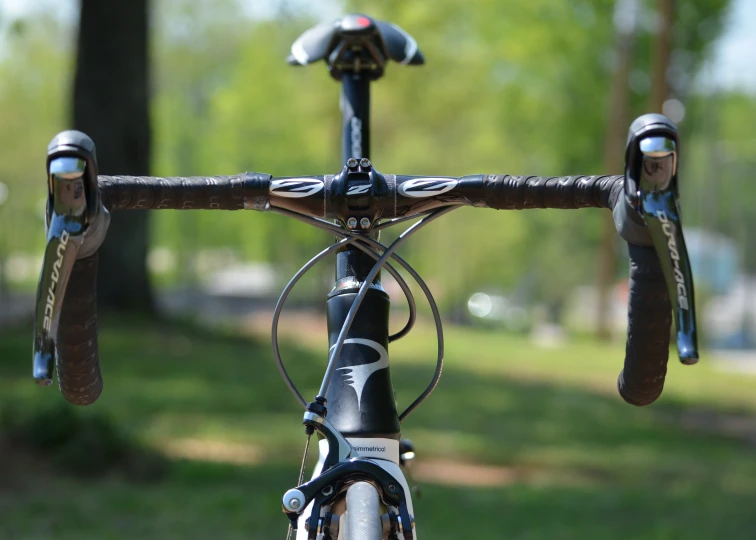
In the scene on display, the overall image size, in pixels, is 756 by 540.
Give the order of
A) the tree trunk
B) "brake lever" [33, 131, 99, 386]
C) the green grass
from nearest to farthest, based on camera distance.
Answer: "brake lever" [33, 131, 99, 386] → the green grass → the tree trunk

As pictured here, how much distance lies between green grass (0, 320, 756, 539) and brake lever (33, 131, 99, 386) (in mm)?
4874

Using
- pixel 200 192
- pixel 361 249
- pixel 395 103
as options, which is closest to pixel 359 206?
pixel 361 249

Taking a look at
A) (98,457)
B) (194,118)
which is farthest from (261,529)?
(194,118)

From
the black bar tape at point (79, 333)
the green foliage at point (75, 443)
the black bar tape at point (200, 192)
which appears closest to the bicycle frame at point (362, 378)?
the black bar tape at point (200, 192)

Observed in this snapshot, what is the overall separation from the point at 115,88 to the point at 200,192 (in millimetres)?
11480

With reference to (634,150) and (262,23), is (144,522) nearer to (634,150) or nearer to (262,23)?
(634,150)

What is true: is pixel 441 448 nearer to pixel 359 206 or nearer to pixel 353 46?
pixel 353 46

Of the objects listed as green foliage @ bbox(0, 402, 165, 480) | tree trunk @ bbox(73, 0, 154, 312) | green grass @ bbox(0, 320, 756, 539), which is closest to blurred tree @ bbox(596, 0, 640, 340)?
green grass @ bbox(0, 320, 756, 539)

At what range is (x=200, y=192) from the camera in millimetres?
1727

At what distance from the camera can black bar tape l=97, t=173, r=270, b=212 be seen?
5.61 ft

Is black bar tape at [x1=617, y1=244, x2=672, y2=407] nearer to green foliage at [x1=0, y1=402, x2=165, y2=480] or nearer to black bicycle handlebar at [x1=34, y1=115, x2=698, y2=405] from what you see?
black bicycle handlebar at [x1=34, y1=115, x2=698, y2=405]

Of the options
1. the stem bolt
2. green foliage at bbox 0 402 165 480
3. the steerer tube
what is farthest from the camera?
green foliage at bbox 0 402 165 480

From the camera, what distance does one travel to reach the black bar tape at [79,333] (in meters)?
1.61

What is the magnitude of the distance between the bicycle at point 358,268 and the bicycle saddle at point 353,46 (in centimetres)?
55
